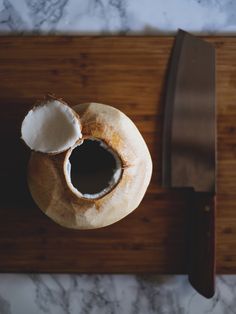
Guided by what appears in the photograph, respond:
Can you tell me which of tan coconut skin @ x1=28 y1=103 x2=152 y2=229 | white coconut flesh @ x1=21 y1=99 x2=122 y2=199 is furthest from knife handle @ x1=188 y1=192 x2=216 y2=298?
white coconut flesh @ x1=21 y1=99 x2=122 y2=199

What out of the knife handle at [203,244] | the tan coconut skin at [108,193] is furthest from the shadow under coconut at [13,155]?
the knife handle at [203,244]

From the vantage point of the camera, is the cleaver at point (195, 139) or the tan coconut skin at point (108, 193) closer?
the tan coconut skin at point (108, 193)

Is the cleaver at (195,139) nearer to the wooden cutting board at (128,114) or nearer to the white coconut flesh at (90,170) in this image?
the wooden cutting board at (128,114)

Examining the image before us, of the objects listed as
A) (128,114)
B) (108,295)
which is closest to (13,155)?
(128,114)

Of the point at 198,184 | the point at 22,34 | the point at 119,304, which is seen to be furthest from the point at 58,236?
the point at 22,34

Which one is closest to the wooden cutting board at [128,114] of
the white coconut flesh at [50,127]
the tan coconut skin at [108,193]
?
the tan coconut skin at [108,193]

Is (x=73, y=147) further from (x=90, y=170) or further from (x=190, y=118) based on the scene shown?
(x=190, y=118)

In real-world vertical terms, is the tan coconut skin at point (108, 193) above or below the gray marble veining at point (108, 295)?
above

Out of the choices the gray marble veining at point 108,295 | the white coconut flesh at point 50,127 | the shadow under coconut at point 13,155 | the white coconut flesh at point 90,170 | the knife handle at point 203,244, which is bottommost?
the gray marble veining at point 108,295
